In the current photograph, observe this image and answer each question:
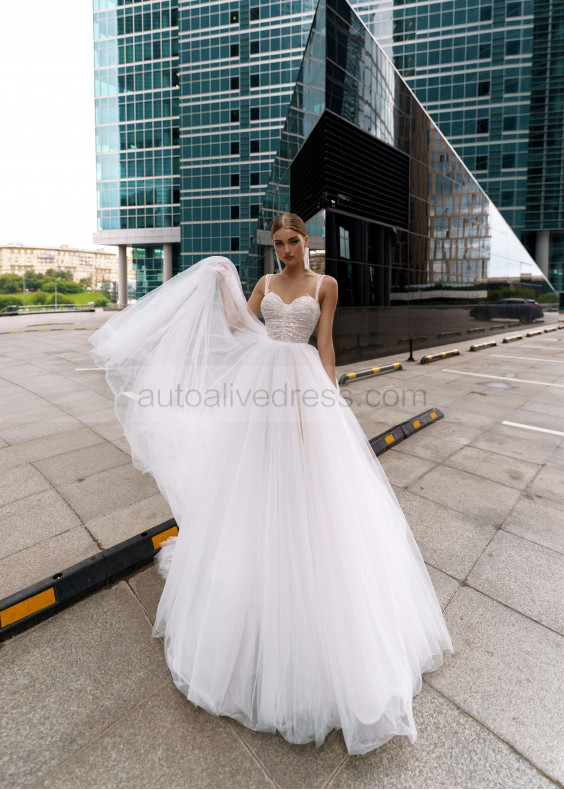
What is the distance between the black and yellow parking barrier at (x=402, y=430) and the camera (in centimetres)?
553

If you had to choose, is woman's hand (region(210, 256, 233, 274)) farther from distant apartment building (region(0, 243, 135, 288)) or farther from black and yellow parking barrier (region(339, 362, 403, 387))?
distant apartment building (region(0, 243, 135, 288))

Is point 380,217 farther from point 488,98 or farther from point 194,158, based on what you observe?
point 488,98

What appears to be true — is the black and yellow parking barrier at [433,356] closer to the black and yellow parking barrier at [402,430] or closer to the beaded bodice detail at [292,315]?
the black and yellow parking barrier at [402,430]

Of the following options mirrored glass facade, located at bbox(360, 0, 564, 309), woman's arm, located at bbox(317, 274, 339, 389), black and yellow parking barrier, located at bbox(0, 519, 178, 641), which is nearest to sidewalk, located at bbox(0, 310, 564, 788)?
black and yellow parking barrier, located at bbox(0, 519, 178, 641)

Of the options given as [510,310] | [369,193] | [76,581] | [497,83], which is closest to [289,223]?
[76,581]

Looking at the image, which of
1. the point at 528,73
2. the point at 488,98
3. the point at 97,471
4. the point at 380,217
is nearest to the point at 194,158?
the point at 488,98

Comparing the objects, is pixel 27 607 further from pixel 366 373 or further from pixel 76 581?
pixel 366 373

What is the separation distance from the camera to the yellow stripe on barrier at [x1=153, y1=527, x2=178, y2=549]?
10.5 feet

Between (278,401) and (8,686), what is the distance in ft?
6.44

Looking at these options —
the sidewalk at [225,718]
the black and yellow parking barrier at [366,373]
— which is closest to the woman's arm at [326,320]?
the sidewalk at [225,718]

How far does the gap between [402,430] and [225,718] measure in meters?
4.73

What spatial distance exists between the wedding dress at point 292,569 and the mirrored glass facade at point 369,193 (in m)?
9.74

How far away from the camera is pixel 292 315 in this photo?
7.81 ft

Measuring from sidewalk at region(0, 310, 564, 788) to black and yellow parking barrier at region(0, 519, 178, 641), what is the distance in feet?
0.22
